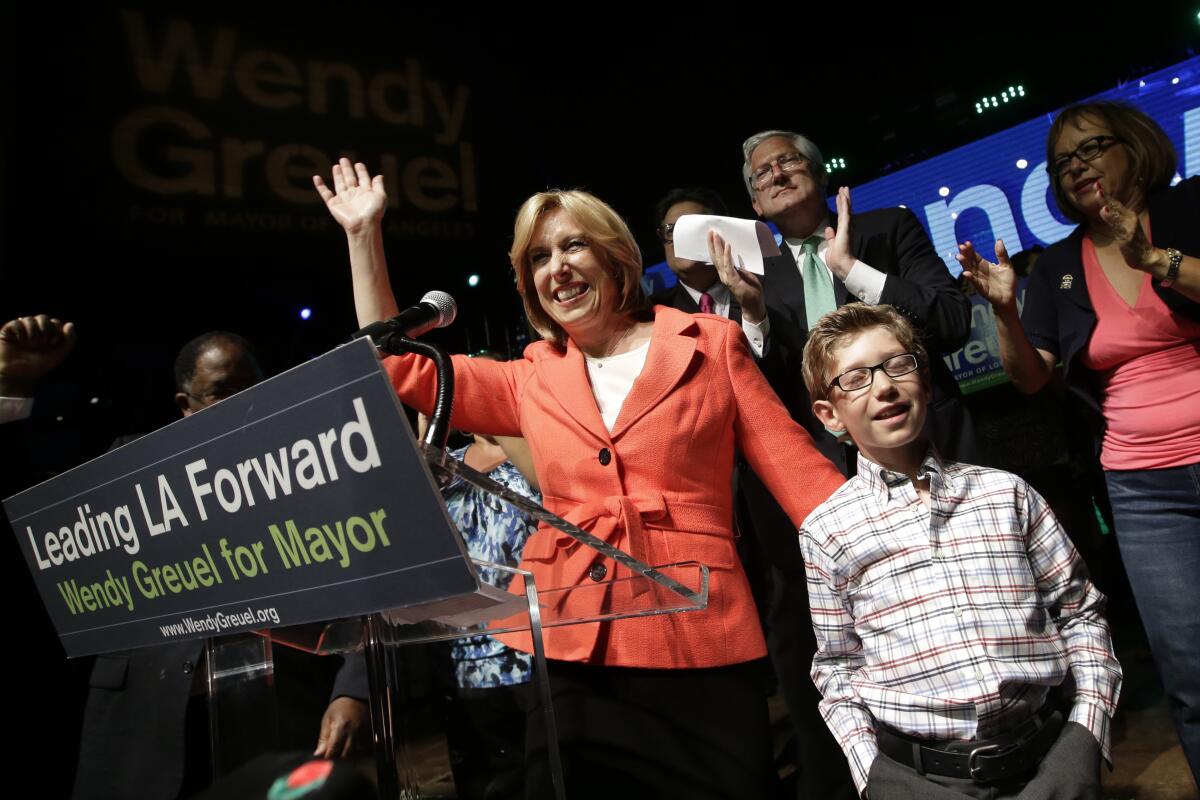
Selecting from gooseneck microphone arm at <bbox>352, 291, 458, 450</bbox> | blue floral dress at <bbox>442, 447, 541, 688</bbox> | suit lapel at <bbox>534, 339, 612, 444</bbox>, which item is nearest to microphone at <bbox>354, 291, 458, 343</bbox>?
gooseneck microphone arm at <bbox>352, 291, 458, 450</bbox>

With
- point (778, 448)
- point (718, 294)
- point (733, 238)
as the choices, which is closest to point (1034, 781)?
point (778, 448)

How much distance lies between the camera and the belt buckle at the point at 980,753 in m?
1.47

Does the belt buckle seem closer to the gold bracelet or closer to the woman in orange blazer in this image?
the woman in orange blazer

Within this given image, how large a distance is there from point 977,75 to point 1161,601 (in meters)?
3.39

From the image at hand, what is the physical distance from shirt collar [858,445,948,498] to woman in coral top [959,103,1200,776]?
0.73 meters

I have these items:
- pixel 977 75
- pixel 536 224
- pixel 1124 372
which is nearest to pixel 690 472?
pixel 536 224

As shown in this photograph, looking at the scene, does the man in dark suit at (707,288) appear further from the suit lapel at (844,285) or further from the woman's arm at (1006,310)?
the woman's arm at (1006,310)

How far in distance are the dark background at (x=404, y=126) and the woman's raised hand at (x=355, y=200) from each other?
9.57ft

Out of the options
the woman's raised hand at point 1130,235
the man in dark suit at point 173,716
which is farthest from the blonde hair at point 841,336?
the man in dark suit at point 173,716

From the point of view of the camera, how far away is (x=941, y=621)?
1.58 meters

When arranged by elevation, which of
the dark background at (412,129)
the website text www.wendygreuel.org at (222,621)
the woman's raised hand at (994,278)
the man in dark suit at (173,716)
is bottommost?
the man in dark suit at (173,716)

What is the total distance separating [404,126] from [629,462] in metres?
3.94

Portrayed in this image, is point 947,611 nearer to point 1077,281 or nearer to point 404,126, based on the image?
point 1077,281

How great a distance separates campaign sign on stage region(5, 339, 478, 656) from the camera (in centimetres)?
99
